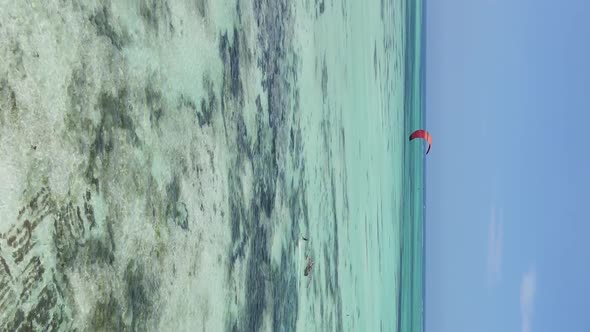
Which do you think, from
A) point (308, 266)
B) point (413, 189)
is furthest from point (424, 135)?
point (308, 266)

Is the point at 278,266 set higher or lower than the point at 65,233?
lower

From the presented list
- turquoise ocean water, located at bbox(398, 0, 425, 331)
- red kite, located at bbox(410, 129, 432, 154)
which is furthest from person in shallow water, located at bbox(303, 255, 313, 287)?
red kite, located at bbox(410, 129, 432, 154)

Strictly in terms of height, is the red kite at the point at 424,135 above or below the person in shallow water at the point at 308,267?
above

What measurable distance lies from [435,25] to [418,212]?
3.18 feet

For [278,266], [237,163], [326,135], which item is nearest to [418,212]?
[326,135]

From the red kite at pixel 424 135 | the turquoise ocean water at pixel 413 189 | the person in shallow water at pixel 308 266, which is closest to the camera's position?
the person in shallow water at pixel 308 266

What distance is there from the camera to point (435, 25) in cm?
334

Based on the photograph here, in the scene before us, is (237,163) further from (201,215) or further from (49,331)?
(49,331)

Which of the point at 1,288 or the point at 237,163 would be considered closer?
the point at 1,288

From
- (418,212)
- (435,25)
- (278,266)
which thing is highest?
(435,25)

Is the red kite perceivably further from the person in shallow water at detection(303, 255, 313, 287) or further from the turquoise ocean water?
the person in shallow water at detection(303, 255, 313, 287)

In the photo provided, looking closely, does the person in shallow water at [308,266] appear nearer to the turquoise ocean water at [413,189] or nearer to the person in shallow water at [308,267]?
Answer: the person in shallow water at [308,267]

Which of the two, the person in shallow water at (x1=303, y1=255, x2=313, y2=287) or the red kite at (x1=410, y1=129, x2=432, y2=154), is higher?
the red kite at (x1=410, y1=129, x2=432, y2=154)

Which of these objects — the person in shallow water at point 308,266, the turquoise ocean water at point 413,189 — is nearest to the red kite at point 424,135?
the turquoise ocean water at point 413,189
